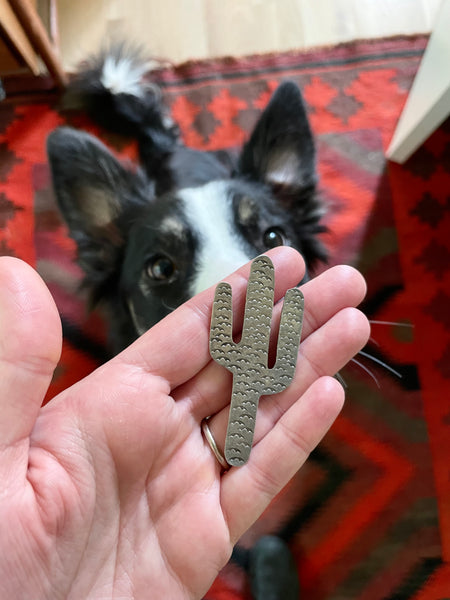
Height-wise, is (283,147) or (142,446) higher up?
(283,147)

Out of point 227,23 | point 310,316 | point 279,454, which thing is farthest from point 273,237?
point 227,23

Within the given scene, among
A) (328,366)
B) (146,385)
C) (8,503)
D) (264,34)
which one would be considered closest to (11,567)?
(8,503)

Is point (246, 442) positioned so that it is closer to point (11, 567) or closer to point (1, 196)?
point (11, 567)

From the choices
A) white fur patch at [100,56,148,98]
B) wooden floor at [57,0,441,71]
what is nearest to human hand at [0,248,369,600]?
white fur patch at [100,56,148,98]

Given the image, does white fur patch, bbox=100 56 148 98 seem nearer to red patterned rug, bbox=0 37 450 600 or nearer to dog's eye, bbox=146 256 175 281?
red patterned rug, bbox=0 37 450 600

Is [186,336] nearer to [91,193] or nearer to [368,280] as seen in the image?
[91,193]

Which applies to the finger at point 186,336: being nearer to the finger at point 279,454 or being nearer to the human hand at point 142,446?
the human hand at point 142,446

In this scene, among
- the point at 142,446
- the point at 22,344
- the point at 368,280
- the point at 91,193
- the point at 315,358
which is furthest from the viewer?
the point at 368,280
